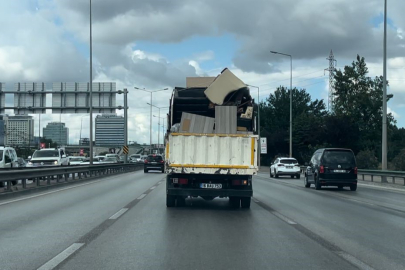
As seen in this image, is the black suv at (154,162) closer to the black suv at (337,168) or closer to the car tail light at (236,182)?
the black suv at (337,168)

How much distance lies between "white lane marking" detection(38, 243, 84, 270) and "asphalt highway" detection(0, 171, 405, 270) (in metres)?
0.01

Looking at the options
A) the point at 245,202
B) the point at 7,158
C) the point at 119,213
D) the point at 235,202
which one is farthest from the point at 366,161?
the point at 119,213

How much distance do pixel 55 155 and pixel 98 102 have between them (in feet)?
22.9

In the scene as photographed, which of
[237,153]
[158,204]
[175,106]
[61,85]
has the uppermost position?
[61,85]

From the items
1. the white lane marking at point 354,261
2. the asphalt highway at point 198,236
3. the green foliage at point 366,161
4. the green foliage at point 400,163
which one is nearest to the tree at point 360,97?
the green foliage at point 366,161

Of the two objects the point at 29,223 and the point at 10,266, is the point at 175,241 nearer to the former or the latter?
the point at 10,266

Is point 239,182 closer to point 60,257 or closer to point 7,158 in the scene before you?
point 60,257

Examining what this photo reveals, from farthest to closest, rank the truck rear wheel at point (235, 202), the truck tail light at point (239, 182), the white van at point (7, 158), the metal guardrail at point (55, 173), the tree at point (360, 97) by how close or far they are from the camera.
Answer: the tree at point (360, 97), the white van at point (7, 158), the metal guardrail at point (55, 173), the truck rear wheel at point (235, 202), the truck tail light at point (239, 182)

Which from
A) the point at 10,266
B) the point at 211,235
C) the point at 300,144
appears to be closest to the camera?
the point at 10,266

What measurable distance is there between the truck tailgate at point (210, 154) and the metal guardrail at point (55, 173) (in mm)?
8068

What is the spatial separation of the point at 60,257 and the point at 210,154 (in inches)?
267

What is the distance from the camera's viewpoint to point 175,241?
9.57 meters

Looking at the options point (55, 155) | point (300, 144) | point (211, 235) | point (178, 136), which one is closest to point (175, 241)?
point (211, 235)

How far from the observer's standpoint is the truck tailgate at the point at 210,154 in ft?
46.8
